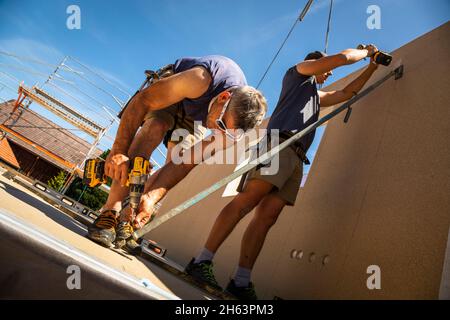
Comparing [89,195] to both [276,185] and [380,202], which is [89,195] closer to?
[276,185]

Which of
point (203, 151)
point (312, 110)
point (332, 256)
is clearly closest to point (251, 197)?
point (203, 151)

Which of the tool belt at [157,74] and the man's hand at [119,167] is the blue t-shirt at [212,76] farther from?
the man's hand at [119,167]

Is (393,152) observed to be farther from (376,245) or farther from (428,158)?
(376,245)

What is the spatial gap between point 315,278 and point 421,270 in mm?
729

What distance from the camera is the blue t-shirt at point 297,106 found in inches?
77.8

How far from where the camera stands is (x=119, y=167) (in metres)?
1.47

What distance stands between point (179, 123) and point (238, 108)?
71 centimetres

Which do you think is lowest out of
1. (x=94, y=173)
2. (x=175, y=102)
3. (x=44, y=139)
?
(x=94, y=173)

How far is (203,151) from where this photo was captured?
6.63 feet

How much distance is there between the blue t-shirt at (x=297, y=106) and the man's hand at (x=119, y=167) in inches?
41.5

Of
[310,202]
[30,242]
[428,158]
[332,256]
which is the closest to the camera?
[30,242]

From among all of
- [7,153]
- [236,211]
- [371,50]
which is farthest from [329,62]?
[7,153]

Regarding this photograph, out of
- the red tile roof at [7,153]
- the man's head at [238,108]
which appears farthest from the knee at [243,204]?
the red tile roof at [7,153]
